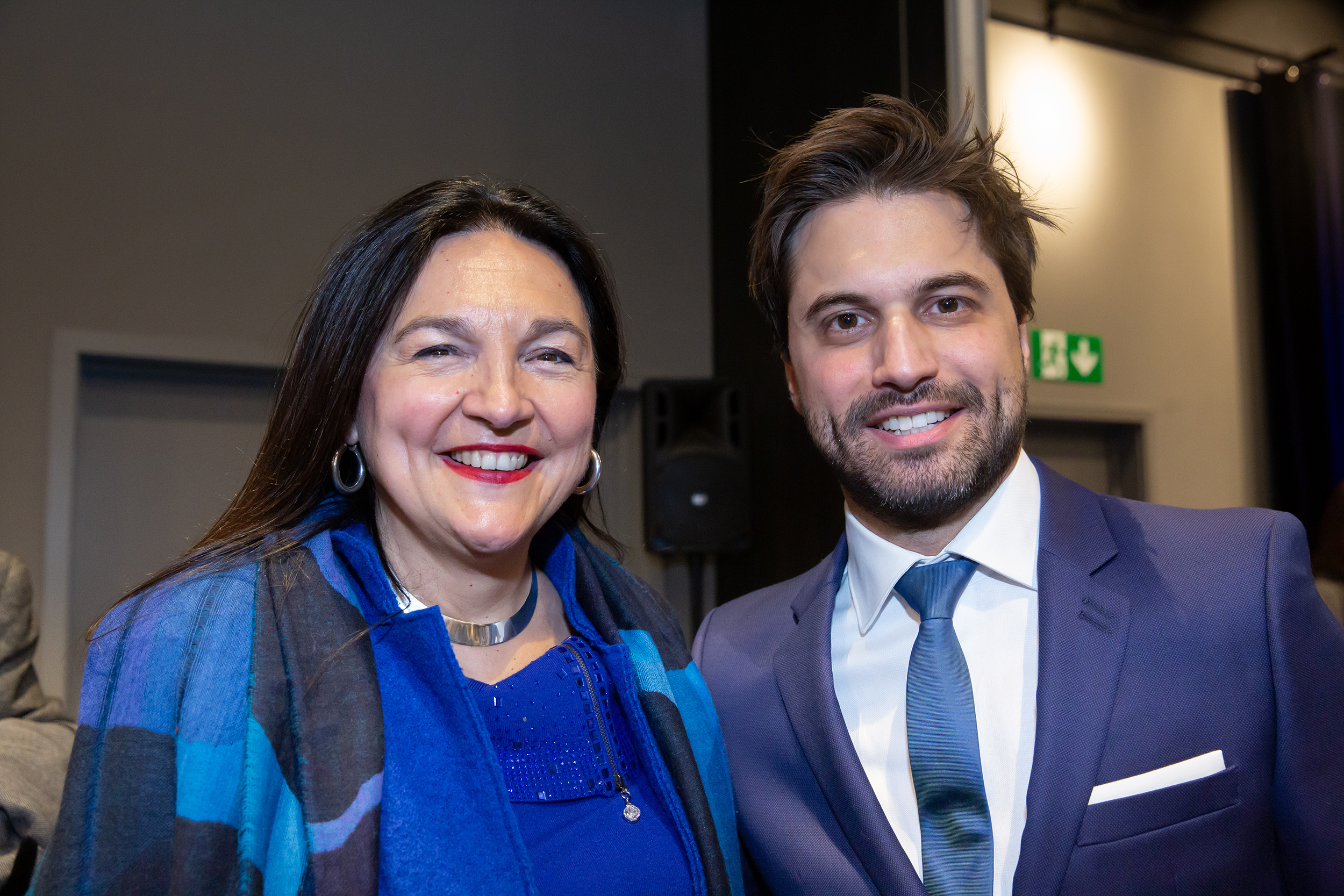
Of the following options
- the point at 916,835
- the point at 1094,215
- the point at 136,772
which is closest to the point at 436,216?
the point at 136,772

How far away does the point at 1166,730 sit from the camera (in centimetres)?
132

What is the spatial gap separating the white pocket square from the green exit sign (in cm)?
227

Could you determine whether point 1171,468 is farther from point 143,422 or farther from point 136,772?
point 143,422

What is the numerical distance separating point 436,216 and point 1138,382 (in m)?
2.88

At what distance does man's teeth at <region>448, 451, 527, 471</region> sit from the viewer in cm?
144

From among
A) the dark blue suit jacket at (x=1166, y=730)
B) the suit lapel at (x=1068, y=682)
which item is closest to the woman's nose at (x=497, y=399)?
the dark blue suit jacket at (x=1166, y=730)

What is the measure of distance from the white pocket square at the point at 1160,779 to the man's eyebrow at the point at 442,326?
1.00 m

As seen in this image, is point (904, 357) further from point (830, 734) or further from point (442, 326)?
point (442, 326)

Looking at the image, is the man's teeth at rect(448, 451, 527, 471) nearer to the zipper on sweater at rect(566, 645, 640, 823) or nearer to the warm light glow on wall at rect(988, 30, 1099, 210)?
the zipper on sweater at rect(566, 645, 640, 823)

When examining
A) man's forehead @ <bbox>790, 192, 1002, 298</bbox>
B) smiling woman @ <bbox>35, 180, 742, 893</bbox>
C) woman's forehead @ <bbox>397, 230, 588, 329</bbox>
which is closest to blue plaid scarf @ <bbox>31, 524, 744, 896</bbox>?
smiling woman @ <bbox>35, 180, 742, 893</bbox>

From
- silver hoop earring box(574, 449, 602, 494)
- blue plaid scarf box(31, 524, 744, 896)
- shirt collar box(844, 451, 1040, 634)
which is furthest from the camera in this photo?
silver hoop earring box(574, 449, 602, 494)

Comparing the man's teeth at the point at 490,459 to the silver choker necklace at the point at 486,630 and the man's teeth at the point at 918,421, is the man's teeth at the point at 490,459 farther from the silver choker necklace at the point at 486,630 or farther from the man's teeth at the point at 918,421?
the man's teeth at the point at 918,421

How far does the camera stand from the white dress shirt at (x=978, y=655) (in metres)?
1.38

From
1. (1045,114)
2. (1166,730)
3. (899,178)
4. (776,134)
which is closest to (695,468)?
(776,134)
